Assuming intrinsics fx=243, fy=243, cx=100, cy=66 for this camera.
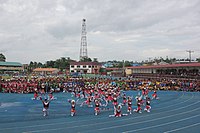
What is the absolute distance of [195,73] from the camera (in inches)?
1704

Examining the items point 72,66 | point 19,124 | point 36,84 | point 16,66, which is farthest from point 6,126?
point 16,66

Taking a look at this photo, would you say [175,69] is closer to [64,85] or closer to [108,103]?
[64,85]

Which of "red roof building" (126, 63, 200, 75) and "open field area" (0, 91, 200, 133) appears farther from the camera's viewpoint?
"red roof building" (126, 63, 200, 75)

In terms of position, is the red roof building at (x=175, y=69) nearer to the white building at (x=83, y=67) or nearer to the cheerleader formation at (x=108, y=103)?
the cheerleader formation at (x=108, y=103)

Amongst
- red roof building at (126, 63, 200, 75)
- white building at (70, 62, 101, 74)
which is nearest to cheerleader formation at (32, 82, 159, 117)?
red roof building at (126, 63, 200, 75)

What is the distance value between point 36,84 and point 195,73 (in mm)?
27507

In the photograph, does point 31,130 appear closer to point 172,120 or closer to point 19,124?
point 19,124

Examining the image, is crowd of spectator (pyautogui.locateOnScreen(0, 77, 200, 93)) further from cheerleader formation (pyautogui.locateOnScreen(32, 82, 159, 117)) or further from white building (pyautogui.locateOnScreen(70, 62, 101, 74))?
white building (pyautogui.locateOnScreen(70, 62, 101, 74))

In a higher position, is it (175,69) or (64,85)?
(175,69)

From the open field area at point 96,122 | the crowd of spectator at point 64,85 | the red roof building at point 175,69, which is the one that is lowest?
the open field area at point 96,122

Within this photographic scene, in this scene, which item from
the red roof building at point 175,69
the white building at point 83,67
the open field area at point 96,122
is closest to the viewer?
the open field area at point 96,122

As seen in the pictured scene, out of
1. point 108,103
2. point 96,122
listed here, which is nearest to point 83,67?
point 108,103

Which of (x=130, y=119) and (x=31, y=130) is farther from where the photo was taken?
(x=130, y=119)

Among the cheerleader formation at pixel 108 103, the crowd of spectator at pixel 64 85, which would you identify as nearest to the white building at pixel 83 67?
the crowd of spectator at pixel 64 85
